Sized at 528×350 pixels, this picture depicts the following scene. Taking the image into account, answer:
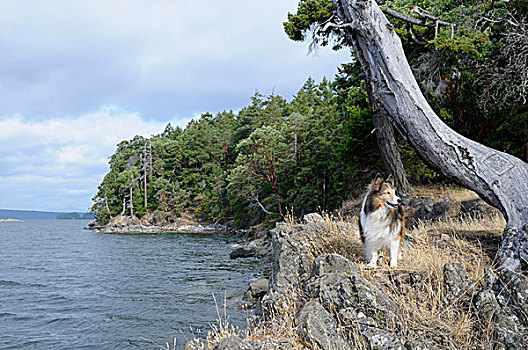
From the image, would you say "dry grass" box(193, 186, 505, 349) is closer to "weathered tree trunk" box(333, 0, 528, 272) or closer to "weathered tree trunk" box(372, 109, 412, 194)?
"weathered tree trunk" box(333, 0, 528, 272)

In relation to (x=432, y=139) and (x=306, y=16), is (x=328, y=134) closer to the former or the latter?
(x=306, y=16)

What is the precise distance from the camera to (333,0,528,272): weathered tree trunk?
5286mm

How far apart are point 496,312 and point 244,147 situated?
98.4ft

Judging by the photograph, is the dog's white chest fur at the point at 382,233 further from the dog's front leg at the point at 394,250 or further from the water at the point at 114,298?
the water at the point at 114,298

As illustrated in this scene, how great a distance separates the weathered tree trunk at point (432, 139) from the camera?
529 cm

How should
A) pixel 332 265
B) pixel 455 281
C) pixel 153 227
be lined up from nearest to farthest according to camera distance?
pixel 455 281 < pixel 332 265 < pixel 153 227

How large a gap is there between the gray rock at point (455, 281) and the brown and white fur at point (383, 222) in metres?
0.94

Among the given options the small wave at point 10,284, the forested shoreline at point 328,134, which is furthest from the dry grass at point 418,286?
the small wave at point 10,284

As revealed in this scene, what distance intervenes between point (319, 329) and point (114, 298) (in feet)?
40.8

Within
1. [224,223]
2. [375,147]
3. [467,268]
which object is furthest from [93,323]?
[224,223]

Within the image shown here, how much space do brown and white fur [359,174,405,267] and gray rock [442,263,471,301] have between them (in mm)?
944

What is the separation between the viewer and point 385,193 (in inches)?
216

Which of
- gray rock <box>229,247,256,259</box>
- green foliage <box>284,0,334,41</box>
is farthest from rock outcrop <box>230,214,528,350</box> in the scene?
gray rock <box>229,247,256,259</box>

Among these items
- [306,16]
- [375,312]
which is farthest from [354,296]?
[306,16]
